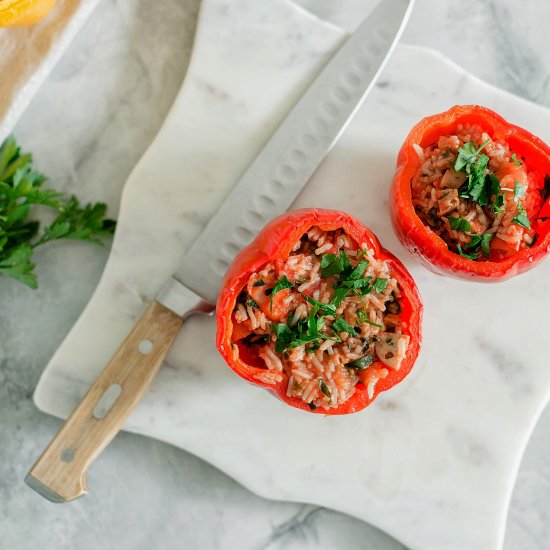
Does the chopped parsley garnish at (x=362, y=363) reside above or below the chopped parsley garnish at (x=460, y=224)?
below

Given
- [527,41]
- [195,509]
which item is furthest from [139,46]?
[195,509]

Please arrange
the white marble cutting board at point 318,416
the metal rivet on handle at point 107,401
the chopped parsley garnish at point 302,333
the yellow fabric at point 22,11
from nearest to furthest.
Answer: the chopped parsley garnish at point 302,333
the yellow fabric at point 22,11
the metal rivet on handle at point 107,401
the white marble cutting board at point 318,416

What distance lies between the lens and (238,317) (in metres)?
1.93

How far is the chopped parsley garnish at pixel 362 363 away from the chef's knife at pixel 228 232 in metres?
0.49

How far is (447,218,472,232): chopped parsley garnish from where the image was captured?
1.96 m

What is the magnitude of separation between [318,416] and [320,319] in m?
0.48

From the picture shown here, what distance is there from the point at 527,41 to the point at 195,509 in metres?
1.89

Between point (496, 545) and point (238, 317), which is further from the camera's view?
point (496, 545)

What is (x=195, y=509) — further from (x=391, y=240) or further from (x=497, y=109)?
(x=497, y=109)

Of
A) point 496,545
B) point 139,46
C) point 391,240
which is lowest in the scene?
point 496,545

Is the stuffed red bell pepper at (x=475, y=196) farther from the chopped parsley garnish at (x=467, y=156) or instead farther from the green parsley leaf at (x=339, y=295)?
the green parsley leaf at (x=339, y=295)

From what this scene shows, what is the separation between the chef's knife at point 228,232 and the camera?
2135mm

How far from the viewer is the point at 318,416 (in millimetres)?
2270

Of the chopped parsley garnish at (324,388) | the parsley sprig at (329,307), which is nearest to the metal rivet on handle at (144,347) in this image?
the parsley sprig at (329,307)
